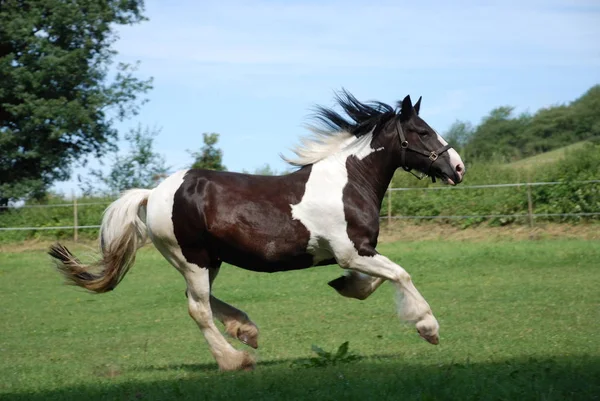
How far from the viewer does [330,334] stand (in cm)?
988

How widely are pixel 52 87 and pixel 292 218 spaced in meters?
23.2

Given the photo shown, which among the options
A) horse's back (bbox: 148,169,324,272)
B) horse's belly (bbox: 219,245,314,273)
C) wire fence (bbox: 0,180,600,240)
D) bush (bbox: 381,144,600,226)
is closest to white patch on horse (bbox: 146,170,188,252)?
horse's back (bbox: 148,169,324,272)

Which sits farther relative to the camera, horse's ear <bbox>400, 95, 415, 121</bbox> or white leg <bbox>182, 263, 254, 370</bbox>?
horse's ear <bbox>400, 95, 415, 121</bbox>

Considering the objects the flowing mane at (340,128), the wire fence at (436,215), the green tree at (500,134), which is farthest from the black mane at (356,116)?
the green tree at (500,134)

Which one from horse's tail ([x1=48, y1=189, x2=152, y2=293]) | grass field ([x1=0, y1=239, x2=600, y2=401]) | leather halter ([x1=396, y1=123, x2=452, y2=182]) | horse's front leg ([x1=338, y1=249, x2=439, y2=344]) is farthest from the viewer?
horse's tail ([x1=48, y1=189, x2=152, y2=293])

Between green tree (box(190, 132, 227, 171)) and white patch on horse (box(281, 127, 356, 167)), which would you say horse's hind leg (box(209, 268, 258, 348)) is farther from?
green tree (box(190, 132, 227, 171))

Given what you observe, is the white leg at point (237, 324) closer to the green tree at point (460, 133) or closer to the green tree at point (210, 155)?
the green tree at point (210, 155)

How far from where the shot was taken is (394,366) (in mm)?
6672

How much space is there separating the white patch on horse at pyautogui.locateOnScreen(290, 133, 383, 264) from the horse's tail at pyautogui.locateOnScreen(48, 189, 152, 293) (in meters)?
1.74

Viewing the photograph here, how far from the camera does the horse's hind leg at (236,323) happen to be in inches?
313

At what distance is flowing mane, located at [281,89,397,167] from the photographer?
26.6 feet

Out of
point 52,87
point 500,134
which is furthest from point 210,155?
point 500,134

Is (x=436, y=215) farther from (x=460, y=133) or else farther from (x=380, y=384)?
(x=460, y=133)

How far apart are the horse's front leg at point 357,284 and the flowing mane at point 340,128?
1196 mm
